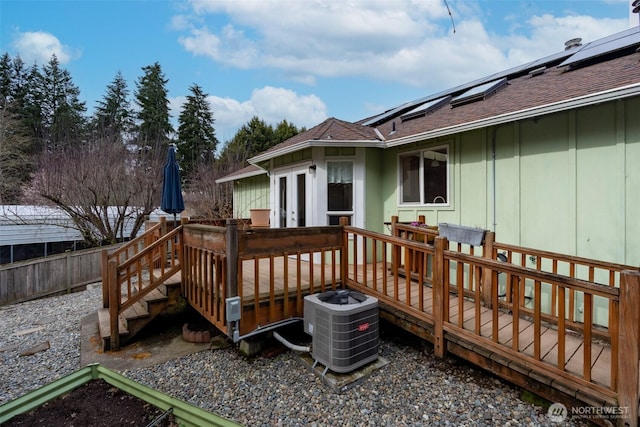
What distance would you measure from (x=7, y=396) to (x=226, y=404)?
2.34 meters

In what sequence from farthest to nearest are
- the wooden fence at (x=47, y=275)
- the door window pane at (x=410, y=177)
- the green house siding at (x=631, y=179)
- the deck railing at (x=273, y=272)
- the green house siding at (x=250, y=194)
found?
the green house siding at (x=250, y=194) → the wooden fence at (x=47, y=275) → the door window pane at (x=410, y=177) → the deck railing at (x=273, y=272) → the green house siding at (x=631, y=179)

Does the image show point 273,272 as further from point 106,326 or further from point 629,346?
point 629,346

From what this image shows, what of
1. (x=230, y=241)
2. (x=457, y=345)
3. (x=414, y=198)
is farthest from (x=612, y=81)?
(x=230, y=241)

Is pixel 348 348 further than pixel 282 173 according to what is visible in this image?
No

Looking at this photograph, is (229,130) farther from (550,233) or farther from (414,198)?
(550,233)

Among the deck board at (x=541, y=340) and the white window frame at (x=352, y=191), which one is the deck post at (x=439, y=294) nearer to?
the deck board at (x=541, y=340)

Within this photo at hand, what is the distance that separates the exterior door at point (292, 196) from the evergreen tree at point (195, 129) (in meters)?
19.8

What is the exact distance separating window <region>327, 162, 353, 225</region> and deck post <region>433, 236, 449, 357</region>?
9.66 ft

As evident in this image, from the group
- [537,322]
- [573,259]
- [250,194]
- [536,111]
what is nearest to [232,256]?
[537,322]

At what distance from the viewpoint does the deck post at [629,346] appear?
208 cm

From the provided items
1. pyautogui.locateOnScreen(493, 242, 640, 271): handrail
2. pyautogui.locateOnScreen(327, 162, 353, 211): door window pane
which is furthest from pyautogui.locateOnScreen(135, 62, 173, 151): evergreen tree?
pyautogui.locateOnScreen(493, 242, 640, 271): handrail

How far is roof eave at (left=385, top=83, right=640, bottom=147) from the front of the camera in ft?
10.8

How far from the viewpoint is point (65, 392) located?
8.38 feet

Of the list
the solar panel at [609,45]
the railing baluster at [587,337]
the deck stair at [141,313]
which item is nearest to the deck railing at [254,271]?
the deck stair at [141,313]
